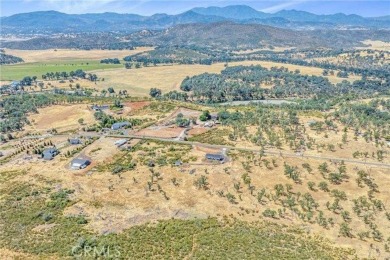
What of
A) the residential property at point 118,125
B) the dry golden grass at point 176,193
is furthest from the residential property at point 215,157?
the residential property at point 118,125

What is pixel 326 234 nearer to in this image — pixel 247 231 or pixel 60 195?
pixel 247 231

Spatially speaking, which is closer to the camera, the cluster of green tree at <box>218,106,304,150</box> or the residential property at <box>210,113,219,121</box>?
the cluster of green tree at <box>218,106,304,150</box>

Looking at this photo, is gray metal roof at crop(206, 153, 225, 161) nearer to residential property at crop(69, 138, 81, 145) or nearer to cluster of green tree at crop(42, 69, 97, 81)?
Answer: residential property at crop(69, 138, 81, 145)

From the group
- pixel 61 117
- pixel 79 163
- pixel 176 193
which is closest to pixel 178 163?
pixel 176 193

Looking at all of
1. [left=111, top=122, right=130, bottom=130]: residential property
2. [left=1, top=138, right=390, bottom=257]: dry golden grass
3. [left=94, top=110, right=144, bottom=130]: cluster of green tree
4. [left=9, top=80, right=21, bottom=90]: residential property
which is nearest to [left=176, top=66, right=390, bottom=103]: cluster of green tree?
[left=94, top=110, right=144, bottom=130]: cluster of green tree

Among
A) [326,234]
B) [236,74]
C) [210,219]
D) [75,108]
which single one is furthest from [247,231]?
[236,74]
